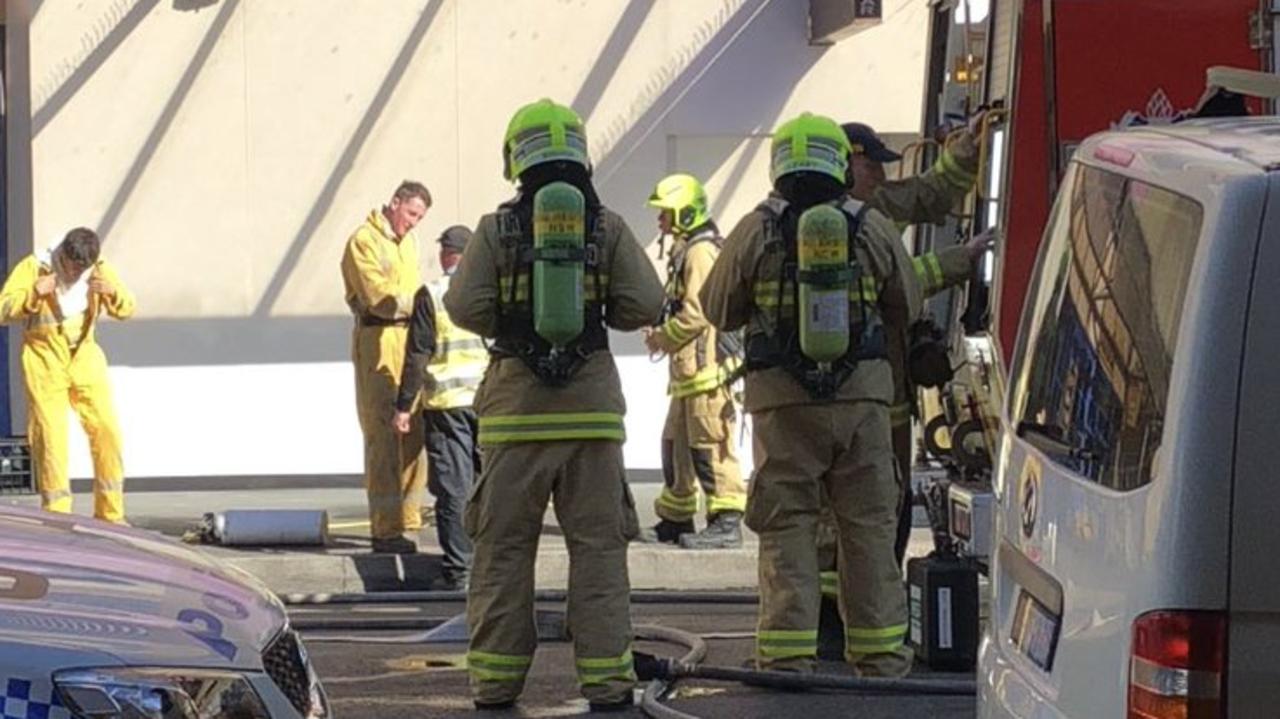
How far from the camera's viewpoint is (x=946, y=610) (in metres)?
8.42

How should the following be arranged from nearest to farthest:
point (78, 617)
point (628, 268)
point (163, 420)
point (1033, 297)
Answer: point (78, 617), point (1033, 297), point (628, 268), point (163, 420)

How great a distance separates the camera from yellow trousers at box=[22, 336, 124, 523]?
40.1ft

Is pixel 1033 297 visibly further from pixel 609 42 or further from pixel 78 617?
pixel 609 42

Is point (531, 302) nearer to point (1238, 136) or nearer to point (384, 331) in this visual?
point (1238, 136)

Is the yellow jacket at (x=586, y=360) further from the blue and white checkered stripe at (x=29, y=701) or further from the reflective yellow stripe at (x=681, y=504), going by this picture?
the reflective yellow stripe at (x=681, y=504)

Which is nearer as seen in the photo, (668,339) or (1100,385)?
(1100,385)

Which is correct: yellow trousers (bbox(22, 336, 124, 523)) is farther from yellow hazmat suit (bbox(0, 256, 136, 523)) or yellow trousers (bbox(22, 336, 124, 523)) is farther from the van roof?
the van roof

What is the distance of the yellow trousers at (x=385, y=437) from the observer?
39.7 ft

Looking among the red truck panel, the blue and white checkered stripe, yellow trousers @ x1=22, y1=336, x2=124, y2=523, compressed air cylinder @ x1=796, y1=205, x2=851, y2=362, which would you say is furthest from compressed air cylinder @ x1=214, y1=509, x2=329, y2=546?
the blue and white checkered stripe

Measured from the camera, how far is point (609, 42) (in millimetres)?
15242

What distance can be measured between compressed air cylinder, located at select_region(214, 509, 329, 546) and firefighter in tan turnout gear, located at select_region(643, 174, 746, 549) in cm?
174

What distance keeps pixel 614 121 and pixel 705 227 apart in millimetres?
3705

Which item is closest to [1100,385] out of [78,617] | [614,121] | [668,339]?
[78,617]

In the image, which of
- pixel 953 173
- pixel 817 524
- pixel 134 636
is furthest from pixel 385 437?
pixel 134 636
